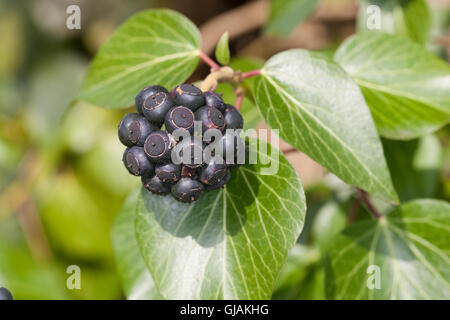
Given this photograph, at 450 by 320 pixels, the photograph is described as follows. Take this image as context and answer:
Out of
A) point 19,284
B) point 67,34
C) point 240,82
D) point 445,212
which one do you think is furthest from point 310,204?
point 67,34

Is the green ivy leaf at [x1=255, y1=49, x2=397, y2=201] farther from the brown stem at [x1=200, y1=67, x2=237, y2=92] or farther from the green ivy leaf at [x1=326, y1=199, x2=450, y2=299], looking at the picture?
the green ivy leaf at [x1=326, y1=199, x2=450, y2=299]

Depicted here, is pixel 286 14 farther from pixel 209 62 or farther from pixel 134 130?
pixel 134 130

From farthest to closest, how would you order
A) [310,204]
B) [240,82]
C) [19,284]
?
1. [310,204]
2. [19,284]
3. [240,82]

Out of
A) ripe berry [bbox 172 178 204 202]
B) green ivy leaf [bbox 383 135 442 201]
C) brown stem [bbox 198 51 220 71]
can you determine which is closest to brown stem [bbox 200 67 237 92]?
Answer: brown stem [bbox 198 51 220 71]

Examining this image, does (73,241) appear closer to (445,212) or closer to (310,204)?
(310,204)

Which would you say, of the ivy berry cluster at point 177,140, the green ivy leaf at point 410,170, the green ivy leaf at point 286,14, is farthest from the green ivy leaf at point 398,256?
the green ivy leaf at point 286,14
